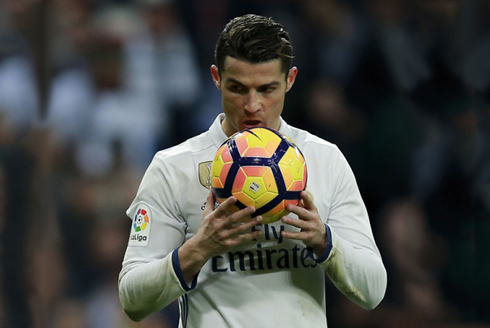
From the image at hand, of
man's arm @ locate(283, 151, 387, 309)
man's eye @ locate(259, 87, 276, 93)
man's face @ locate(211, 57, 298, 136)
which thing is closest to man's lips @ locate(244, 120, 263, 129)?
man's face @ locate(211, 57, 298, 136)

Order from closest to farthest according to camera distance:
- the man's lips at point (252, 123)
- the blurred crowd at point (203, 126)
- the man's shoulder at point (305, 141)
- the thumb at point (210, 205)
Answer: the thumb at point (210, 205) → the man's lips at point (252, 123) → the man's shoulder at point (305, 141) → the blurred crowd at point (203, 126)

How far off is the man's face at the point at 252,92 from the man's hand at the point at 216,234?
1.16 feet

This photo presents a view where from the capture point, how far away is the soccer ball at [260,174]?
1.86 m

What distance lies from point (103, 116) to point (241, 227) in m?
2.24

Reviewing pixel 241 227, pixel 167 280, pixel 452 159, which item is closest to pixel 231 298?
pixel 167 280

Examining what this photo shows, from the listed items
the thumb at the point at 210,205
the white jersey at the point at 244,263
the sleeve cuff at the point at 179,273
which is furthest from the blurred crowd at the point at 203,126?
the thumb at the point at 210,205

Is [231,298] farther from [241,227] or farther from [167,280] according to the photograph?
[241,227]

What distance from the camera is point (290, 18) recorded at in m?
3.95

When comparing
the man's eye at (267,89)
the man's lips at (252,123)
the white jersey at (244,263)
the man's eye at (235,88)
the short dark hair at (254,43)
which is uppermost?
the short dark hair at (254,43)

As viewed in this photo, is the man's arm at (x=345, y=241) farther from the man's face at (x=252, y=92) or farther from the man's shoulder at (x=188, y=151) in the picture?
the man's shoulder at (x=188, y=151)

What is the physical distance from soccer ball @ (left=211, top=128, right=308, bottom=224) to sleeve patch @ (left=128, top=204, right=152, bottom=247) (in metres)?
0.34

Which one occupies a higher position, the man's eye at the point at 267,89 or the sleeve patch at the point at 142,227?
the man's eye at the point at 267,89

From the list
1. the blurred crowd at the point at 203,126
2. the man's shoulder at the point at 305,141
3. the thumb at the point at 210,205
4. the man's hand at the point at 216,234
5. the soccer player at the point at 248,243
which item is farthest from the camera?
the blurred crowd at the point at 203,126

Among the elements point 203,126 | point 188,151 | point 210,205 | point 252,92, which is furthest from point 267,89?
point 203,126
